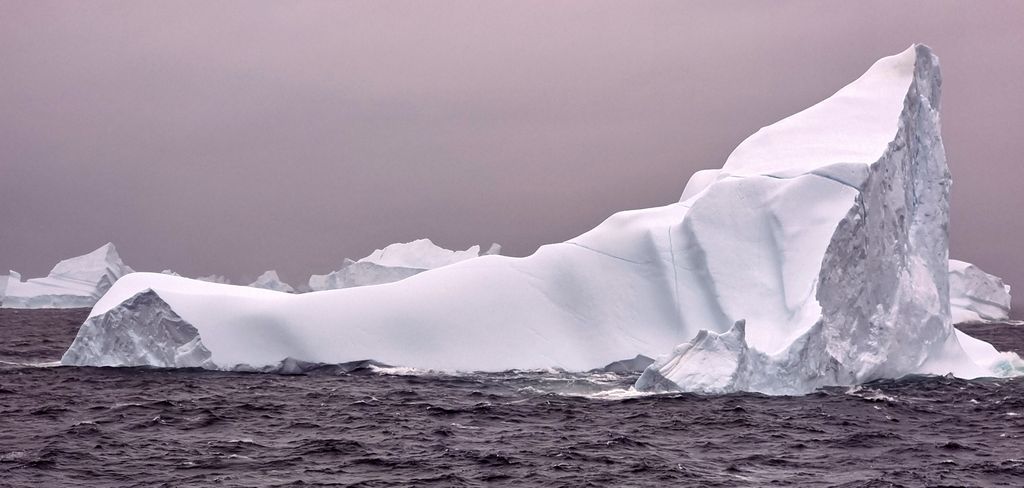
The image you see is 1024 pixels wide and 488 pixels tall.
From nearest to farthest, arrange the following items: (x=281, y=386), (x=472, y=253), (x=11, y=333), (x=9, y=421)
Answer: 1. (x=9, y=421)
2. (x=281, y=386)
3. (x=11, y=333)
4. (x=472, y=253)

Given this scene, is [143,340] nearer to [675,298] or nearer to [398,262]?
[675,298]

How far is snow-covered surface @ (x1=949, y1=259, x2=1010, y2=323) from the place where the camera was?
5869 cm

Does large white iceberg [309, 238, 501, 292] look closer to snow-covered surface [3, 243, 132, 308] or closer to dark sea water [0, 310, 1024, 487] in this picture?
snow-covered surface [3, 243, 132, 308]

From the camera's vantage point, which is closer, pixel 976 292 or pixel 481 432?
pixel 481 432

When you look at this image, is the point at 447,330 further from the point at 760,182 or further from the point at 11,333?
the point at 11,333

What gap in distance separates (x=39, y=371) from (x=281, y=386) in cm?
577

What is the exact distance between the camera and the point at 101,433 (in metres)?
13.9

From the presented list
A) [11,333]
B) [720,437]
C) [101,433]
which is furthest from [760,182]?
[11,333]

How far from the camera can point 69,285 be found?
59.5m

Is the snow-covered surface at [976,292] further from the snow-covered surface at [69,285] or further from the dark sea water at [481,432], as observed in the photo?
the snow-covered surface at [69,285]

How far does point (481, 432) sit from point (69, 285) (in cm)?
5146

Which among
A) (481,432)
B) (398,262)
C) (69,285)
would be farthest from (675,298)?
(69,285)

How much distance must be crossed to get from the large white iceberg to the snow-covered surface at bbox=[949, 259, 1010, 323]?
2586 centimetres

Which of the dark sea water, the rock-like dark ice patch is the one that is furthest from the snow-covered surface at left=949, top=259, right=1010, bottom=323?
the rock-like dark ice patch
